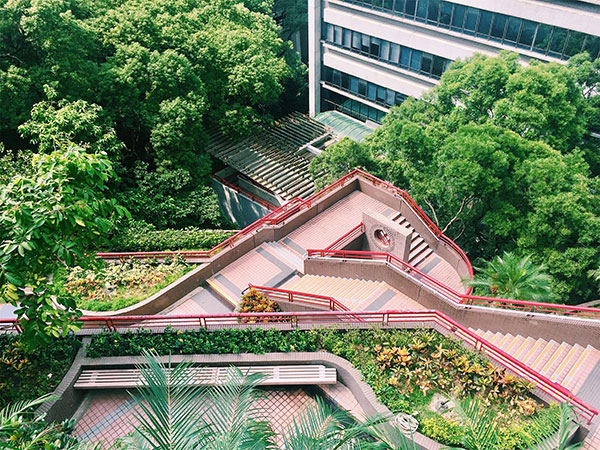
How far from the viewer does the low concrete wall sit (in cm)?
1440

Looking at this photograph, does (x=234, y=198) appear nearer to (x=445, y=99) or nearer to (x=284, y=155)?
(x=284, y=155)

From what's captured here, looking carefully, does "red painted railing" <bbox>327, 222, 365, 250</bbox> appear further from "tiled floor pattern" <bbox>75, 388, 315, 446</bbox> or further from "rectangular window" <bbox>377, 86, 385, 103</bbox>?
"rectangular window" <bbox>377, 86, 385, 103</bbox>

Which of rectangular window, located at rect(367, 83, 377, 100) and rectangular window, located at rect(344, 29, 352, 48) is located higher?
rectangular window, located at rect(344, 29, 352, 48)

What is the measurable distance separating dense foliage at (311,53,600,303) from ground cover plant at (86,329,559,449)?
8.40 metres

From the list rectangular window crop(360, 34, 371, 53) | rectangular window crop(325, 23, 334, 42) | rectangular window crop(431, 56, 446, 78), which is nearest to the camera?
rectangular window crop(431, 56, 446, 78)

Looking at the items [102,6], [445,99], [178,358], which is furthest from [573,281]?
[102,6]

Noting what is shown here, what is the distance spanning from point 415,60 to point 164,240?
70.0 feet

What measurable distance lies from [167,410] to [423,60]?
97.1 ft

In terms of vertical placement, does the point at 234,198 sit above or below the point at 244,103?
below

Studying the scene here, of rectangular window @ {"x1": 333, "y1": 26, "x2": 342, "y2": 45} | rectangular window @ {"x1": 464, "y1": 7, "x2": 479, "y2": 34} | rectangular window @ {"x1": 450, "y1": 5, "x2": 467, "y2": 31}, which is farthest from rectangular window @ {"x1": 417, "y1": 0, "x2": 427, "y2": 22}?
rectangular window @ {"x1": 333, "y1": 26, "x2": 342, "y2": 45}

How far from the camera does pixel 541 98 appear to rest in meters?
20.9

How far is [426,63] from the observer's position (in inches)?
1286

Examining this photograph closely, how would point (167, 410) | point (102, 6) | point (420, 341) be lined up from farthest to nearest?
point (102, 6), point (420, 341), point (167, 410)

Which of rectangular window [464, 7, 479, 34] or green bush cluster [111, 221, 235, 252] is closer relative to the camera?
green bush cluster [111, 221, 235, 252]
